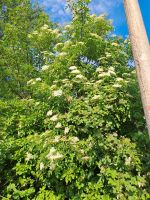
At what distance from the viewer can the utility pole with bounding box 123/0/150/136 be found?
16.6 feet

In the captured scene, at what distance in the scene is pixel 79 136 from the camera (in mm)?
7945

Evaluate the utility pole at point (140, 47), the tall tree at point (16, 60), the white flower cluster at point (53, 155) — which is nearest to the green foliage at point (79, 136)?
the white flower cluster at point (53, 155)

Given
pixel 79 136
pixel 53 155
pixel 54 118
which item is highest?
pixel 54 118

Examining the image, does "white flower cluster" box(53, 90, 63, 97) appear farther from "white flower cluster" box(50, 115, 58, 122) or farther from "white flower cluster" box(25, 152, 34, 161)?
"white flower cluster" box(25, 152, 34, 161)

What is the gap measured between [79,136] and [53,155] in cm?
108

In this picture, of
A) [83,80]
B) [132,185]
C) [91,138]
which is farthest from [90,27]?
[132,185]

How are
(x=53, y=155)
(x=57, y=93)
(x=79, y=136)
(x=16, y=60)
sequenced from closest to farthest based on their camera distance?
(x=53, y=155) → (x=57, y=93) → (x=79, y=136) → (x=16, y=60)

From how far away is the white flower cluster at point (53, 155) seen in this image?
6.93m

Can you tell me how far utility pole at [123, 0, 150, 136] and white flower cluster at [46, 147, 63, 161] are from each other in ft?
7.79

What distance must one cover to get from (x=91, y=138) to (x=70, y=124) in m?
0.59

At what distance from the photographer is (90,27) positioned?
10.3 m

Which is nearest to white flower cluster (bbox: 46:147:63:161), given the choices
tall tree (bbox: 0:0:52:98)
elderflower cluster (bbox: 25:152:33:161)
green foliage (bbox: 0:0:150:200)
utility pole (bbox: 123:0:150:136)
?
green foliage (bbox: 0:0:150:200)

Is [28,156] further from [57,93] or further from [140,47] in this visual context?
[140,47]

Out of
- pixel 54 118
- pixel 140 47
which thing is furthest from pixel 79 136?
pixel 140 47
